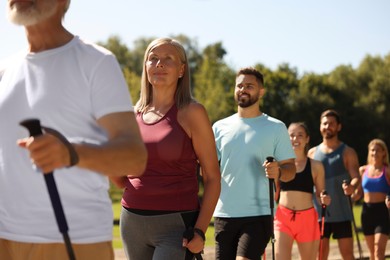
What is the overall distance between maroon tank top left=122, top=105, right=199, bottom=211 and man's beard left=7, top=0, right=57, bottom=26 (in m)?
2.13

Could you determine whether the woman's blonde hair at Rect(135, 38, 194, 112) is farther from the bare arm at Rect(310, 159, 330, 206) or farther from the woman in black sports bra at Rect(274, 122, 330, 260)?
the bare arm at Rect(310, 159, 330, 206)

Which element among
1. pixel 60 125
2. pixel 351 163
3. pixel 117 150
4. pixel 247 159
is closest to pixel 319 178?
pixel 351 163

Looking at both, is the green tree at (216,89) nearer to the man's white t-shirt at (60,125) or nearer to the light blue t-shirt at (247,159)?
the light blue t-shirt at (247,159)

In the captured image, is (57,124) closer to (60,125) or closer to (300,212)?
(60,125)

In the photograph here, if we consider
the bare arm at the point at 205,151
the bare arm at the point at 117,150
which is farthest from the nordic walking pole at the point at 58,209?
the bare arm at the point at 205,151

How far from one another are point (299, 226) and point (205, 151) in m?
3.99

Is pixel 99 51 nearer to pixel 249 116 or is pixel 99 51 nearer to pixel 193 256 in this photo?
pixel 193 256

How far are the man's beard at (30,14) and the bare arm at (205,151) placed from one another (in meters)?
2.17

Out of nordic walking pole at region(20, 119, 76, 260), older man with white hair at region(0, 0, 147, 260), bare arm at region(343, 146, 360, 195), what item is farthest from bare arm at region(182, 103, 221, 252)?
bare arm at region(343, 146, 360, 195)

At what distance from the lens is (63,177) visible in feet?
10.8

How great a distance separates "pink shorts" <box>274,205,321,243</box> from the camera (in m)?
9.14

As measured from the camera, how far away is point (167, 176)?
5.36m

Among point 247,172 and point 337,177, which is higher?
point 247,172

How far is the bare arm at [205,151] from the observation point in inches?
212
